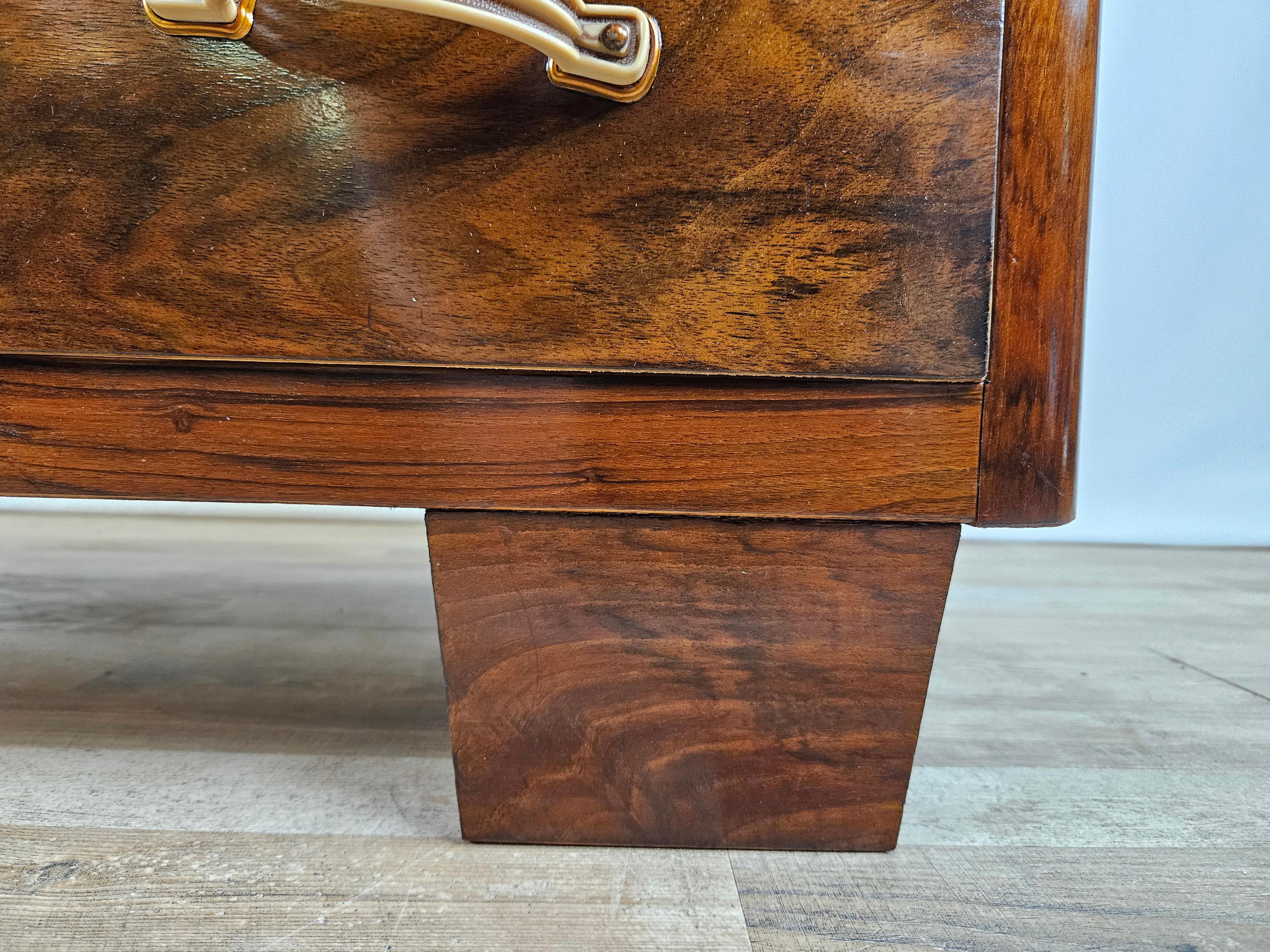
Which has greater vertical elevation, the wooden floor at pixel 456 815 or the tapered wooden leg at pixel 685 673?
the tapered wooden leg at pixel 685 673

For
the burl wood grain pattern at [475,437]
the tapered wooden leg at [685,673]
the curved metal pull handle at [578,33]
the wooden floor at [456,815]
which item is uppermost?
the curved metal pull handle at [578,33]

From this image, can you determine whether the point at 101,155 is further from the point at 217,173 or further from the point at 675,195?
the point at 675,195

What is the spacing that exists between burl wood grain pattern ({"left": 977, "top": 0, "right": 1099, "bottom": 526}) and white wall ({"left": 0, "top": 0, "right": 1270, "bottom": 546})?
120 centimetres

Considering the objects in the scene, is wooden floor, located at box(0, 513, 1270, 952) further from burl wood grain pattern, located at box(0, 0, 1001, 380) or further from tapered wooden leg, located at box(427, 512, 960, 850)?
burl wood grain pattern, located at box(0, 0, 1001, 380)

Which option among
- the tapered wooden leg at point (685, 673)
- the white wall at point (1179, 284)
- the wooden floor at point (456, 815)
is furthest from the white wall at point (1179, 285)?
the tapered wooden leg at point (685, 673)

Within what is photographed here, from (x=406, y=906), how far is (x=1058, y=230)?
1.20ft

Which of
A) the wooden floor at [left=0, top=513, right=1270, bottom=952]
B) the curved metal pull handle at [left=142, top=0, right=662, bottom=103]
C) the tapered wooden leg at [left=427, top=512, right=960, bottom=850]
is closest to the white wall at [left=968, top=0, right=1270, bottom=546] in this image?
the wooden floor at [left=0, top=513, right=1270, bottom=952]

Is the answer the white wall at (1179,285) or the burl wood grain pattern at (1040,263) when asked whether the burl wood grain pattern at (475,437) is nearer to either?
the burl wood grain pattern at (1040,263)

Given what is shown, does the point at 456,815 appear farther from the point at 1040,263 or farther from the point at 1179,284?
the point at 1179,284

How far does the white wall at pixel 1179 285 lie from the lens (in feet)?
4.78

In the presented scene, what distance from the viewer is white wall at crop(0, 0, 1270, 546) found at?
1.46 m

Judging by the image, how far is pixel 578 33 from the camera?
1.01ft

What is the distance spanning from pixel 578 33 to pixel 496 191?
62 mm

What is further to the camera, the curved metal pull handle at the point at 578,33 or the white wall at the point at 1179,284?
the white wall at the point at 1179,284
